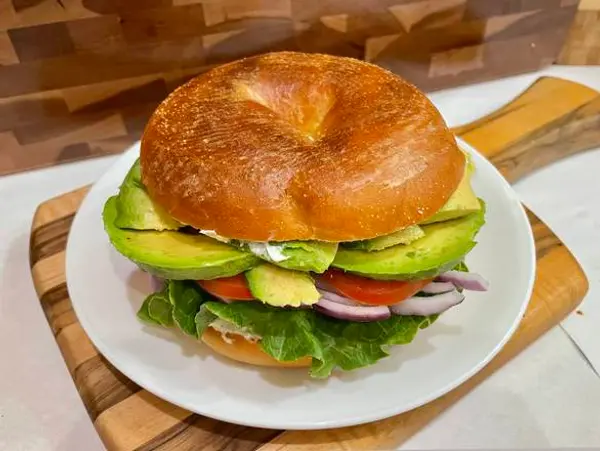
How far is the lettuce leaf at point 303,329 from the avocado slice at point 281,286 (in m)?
0.06

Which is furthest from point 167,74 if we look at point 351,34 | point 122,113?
point 351,34

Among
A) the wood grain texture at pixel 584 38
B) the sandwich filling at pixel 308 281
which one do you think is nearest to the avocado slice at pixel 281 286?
the sandwich filling at pixel 308 281

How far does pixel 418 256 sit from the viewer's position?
1.06m

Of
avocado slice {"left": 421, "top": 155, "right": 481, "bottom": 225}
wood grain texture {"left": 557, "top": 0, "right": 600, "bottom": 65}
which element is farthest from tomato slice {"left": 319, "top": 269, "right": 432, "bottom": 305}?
wood grain texture {"left": 557, "top": 0, "right": 600, "bottom": 65}

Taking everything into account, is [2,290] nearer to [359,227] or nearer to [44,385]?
[44,385]

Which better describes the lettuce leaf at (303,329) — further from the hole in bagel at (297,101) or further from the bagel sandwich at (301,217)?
the hole in bagel at (297,101)

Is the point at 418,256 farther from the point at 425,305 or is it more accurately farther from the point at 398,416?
the point at 398,416

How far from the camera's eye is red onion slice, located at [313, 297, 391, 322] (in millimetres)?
1094

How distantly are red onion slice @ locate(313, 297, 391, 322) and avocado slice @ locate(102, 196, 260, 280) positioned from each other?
0.14 m

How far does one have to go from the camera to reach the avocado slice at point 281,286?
1.03m

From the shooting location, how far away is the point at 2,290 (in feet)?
4.96

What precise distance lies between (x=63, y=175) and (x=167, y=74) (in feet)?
1.32

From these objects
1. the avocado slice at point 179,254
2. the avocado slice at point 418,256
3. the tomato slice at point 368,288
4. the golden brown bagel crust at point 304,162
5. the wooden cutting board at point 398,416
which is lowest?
the wooden cutting board at point 398,416

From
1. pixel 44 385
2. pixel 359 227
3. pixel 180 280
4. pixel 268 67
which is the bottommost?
pixel 44 385
